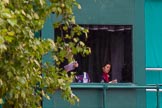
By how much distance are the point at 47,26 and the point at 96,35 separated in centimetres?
102

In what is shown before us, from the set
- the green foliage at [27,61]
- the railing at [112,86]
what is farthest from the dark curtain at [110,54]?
the green foliage at [27,61]

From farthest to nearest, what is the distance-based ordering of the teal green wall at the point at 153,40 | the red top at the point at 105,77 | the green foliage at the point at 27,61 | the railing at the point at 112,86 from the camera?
the teal green wall at the point at 153,40, the red top at the point at 105,77, the railing at the point at 112,86, the green foliage at the point at 27,61

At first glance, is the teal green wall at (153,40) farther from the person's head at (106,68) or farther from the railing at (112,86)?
the person's head at (106,68)

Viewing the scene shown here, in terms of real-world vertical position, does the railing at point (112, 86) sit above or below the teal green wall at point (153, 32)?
below

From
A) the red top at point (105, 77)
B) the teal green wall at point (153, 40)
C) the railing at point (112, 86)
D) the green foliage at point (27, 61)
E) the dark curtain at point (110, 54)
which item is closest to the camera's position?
the green foliage at point (27, 61)

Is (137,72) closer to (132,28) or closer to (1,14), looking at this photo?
(132,28)

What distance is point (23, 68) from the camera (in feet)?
18.9

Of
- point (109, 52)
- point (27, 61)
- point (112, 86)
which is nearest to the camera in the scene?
point (27, 61)

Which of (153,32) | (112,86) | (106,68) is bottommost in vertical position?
(112,86)

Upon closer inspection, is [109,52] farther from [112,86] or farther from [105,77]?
[112,86]

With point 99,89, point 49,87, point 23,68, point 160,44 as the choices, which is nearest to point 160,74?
point 160,44

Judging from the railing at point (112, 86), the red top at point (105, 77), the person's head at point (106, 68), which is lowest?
the railing at point (112, 86)

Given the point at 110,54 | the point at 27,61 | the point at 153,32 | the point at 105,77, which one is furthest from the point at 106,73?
the point at 27,61

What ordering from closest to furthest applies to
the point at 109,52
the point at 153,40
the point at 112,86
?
1. the point at 112,86
2. the point at 109,52
3. the point at 153,40
